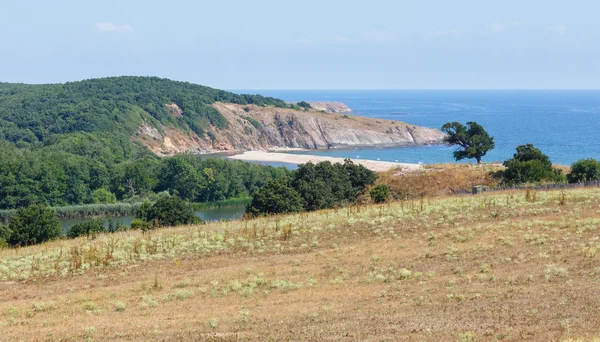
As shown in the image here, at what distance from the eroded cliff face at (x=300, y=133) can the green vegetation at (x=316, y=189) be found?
120560 millimetres

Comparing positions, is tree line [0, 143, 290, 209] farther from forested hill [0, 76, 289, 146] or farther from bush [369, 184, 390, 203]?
bush [369, 184, 390, 203]

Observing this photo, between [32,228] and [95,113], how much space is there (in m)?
128

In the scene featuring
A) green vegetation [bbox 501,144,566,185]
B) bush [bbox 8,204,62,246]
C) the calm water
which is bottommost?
the calm water

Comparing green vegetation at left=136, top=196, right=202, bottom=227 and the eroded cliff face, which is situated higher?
the eroded cliff face

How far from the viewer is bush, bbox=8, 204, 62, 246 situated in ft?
119

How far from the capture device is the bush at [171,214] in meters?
39.7

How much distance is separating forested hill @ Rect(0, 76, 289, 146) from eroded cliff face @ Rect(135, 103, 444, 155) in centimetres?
426

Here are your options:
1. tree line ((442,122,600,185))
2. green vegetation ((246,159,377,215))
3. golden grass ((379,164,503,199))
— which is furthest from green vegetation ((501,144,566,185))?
green vegetation ((246,159,377,215))

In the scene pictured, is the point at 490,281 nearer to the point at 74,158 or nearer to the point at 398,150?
the point at 74,158

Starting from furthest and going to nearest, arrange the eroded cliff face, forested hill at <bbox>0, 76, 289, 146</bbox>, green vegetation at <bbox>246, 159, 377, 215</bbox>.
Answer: the eroded cliff face
forested hill at <bbox>0, 76, 289, 146</bbox>
green vegetation at <bbox>246, 159, 377, 215</bbox>

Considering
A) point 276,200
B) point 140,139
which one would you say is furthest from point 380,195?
point 140,139

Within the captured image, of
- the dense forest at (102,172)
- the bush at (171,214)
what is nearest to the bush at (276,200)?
the bush at (171,214)

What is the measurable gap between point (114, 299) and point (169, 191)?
81579mm

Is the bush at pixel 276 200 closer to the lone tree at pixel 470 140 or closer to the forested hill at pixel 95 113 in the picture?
the lone tree at pixel 470 140
